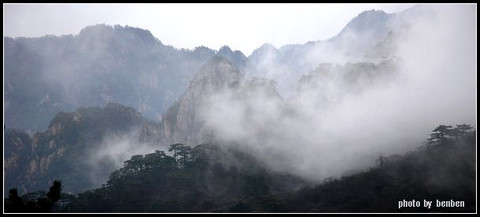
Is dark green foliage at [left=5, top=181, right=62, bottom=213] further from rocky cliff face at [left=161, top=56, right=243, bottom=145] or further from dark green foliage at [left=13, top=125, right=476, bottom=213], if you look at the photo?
rocky cliff face at [left=161, top=56, right=243, bottom=145]

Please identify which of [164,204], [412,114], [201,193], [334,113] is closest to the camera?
[164,204]

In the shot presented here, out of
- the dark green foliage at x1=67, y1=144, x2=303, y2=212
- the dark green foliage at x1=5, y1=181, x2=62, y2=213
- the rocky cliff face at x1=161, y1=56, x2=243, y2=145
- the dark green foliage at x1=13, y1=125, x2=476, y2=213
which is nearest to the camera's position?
the dark green foliage at x1=5, y1=181, x2=62, y2=213

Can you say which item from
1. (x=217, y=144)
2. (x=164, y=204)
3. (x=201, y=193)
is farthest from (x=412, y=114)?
(x=164, y=204)

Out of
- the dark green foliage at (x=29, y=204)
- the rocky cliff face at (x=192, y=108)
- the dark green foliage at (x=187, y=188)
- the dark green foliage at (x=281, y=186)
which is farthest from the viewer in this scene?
the rocky cliff face at (x=192, y=108)

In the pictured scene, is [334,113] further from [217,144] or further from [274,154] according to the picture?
[217,144]

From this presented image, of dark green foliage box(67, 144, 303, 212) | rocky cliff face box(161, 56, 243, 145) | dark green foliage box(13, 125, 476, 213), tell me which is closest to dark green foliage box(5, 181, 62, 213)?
dark green foliage box(13, 125, 476, 213)

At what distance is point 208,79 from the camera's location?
196 metres

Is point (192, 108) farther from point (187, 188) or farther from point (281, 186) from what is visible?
point (281, 186)

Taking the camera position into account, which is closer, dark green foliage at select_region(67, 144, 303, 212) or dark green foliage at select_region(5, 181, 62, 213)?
dark green foliage at select_region(5, 181, 62, 213)

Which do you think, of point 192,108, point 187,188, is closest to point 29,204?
point 187,188

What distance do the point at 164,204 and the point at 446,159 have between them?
234 feet

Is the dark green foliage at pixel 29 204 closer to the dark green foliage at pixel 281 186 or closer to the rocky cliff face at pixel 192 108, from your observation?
the dark green foliage at pixel 281 186

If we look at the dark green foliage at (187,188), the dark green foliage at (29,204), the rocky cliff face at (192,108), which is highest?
the rocky cliff face at (192,108)

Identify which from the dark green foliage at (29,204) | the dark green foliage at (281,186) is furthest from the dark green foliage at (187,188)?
the dark green foliage at (29,204)
